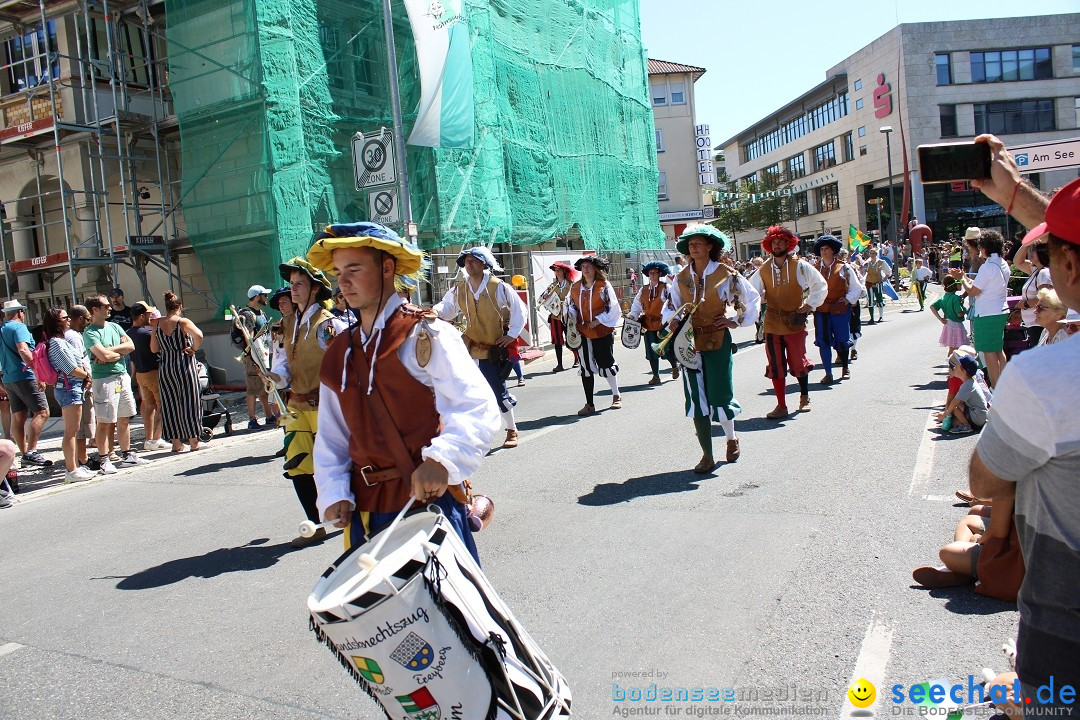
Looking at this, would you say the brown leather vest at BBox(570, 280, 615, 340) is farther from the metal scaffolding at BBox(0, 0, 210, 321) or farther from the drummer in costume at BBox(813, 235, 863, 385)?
the metal scaffolding at BBox(0, 0, 210, 321)

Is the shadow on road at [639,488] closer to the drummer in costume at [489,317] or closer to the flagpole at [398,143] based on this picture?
the drummer in costume at [489,317]

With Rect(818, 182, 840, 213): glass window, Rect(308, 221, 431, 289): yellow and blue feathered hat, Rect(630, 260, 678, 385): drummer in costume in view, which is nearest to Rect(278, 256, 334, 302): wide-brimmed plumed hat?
Rect(308, 221, 431, 289): yellow and blue feathered hat

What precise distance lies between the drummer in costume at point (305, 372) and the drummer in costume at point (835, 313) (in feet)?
25.0

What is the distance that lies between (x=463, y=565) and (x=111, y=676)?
101 inches

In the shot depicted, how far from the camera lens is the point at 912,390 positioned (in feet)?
33.4

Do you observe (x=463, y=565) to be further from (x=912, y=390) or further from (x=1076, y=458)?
(x=912, y=390)

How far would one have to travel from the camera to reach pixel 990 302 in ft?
27.7

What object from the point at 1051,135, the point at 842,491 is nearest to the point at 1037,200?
the point at 842,491

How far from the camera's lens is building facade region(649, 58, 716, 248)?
48.4 m

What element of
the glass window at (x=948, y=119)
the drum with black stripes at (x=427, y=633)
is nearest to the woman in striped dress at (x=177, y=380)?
the drum with black stripes at (x=427, y=633)

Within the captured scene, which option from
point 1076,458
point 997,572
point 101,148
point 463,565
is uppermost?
point 101,148

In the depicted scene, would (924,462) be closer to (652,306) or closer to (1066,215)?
(1066,215)

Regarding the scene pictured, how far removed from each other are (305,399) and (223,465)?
13.0 ft

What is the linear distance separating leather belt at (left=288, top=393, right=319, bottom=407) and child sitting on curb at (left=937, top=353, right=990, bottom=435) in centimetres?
560
